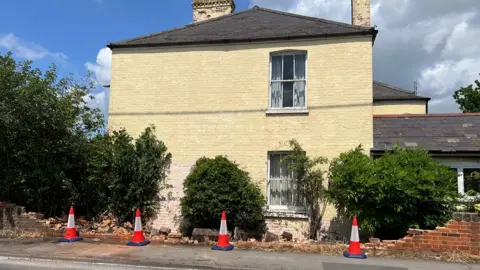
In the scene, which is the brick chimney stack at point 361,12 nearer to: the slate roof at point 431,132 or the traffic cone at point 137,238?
the slate roof at point 431,132

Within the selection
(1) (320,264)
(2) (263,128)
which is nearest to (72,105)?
(2) (263,128)

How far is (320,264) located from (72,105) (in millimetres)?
8069

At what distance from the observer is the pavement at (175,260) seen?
7.10 meters

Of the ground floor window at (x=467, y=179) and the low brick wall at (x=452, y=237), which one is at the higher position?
the ground floor window at (x=467, y=179)

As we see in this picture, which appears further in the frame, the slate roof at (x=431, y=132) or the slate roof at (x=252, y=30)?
Result: the slate roof at (x=252, y=30)

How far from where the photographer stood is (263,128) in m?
11.3

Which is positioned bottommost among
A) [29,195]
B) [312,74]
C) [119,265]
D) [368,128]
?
[119,265]

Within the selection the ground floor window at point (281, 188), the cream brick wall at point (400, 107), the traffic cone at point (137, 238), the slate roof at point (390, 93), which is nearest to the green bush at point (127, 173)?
the traffic cone at point (137, 238)

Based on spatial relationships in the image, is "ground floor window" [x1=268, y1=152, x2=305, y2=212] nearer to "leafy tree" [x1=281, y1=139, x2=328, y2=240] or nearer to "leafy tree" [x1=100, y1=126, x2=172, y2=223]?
"leafy tree" [x1=281, y1=139, x2=328, y2=240]

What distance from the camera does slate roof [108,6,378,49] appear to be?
444 inches

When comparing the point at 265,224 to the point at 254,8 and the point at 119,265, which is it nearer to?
the point at 119,265

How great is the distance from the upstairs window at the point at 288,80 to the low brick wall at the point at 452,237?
4607 mm

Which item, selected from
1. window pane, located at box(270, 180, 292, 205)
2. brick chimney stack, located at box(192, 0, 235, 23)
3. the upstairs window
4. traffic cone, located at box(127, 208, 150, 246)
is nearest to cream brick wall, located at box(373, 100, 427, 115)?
brick chimney stack, located at box(192, 0, 235, 23)

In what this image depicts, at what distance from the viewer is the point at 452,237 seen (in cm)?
804
